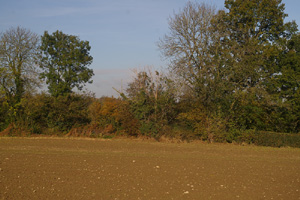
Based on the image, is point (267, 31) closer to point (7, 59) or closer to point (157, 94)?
point (157, 94)

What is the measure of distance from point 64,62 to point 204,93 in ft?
60.6

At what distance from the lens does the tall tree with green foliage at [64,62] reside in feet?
110

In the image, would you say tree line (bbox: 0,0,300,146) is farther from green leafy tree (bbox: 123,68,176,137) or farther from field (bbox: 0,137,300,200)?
field (bbox: 0,137,300,200)

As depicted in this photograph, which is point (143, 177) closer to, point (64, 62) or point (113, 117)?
point (113, 117)

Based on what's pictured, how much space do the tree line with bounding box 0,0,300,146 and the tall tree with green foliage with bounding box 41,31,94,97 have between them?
198 inches

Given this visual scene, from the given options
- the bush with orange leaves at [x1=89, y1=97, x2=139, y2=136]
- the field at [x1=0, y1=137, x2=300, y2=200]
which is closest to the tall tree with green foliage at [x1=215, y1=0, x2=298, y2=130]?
the bush with orange leaves at [x1=89, y1=97, x2=139, y2=136]

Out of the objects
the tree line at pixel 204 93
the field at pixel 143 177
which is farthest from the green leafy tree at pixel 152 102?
the field at pixel 143 177

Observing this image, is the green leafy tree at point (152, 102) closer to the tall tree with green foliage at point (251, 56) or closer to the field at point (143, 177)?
the tall tree with green foliage at point (251, 56)

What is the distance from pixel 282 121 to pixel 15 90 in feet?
73.0

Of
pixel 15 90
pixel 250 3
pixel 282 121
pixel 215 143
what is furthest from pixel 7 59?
pixel 282 121

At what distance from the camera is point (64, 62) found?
34219 mm

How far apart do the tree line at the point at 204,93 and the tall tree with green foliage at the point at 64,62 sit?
5.02 m

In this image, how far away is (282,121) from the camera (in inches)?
916

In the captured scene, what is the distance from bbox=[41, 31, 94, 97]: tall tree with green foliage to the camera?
110 feet
